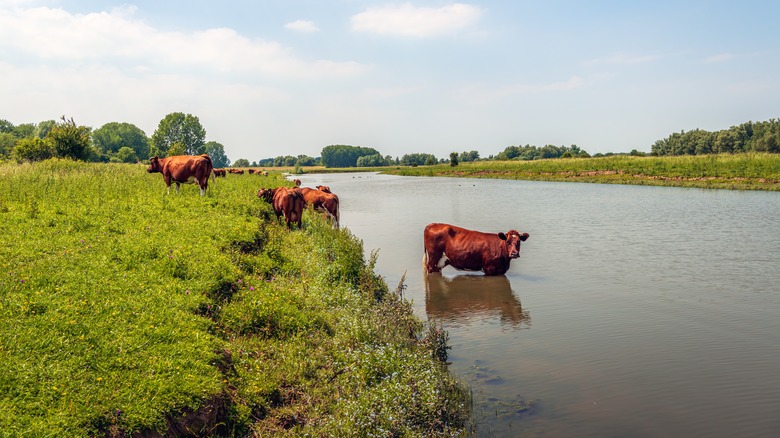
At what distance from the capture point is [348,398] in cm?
618

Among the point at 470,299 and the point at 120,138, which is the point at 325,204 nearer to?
the point at 470,299

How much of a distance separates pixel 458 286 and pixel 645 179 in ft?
159

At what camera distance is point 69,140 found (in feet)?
139

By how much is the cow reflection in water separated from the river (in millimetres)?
43

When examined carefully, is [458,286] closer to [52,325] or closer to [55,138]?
[52,325]

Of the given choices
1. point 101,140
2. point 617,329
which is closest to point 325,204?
point 617,329

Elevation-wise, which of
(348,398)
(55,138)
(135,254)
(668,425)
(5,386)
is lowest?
(668,425)

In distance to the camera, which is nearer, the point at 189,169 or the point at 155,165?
the point at 189,169

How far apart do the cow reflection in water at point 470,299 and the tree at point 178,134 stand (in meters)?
113

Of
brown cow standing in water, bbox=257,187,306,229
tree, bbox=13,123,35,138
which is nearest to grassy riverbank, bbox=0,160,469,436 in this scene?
brown cow standing in water, bbox=257,187,306,229

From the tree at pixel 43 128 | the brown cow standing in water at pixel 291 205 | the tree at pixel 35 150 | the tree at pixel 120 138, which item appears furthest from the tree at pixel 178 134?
the brown cow standing in water at pixel 291 205

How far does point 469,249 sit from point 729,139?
131937 millimetres

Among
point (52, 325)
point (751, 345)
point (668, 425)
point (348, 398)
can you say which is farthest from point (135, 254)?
point (751, 345)

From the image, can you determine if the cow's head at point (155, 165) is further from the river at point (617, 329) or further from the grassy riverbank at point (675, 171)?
the grassy riverbank at point (675, 171)
